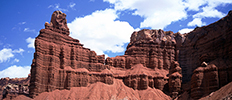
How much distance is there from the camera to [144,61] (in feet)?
350

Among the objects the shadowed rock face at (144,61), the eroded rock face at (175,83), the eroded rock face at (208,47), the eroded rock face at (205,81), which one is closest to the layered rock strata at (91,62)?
the shadowed rock face at (144,61)

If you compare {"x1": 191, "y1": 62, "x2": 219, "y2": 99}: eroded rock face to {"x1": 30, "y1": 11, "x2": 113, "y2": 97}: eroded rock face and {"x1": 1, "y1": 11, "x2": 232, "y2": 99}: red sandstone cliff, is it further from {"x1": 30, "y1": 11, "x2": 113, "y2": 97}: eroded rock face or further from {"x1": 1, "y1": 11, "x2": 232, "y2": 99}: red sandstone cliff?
{"x1": 30, "y1": 11, "x2": 113, "y2": 97}: eroded rock face

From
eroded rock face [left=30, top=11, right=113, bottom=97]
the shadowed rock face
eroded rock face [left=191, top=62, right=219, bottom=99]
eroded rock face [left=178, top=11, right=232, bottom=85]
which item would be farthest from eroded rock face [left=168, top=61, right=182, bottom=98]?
eroded rock face [left=30, top=11, right=113, bottom=97]

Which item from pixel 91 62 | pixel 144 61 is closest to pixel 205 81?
pixel 144 61

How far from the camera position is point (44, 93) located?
84.4 metres

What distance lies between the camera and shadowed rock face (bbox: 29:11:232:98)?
8019 centimetres

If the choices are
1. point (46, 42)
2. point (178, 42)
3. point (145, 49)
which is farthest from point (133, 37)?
point (46, 42)

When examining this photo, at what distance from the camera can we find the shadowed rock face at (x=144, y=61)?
8019cm

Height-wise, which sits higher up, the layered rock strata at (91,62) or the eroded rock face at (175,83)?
the layered rock strata at (91,62)

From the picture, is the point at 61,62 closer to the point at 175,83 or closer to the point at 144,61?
the point at 144,61

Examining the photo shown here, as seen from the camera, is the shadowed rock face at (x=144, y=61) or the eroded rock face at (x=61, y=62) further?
the eroded rock face at (x=61, y=62)

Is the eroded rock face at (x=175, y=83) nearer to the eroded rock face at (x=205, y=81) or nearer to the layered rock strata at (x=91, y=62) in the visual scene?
the layered rock strata at (x=91, y=62)

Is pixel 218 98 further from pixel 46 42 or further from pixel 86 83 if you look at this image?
pixel 46 42

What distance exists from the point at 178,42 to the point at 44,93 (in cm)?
5152
